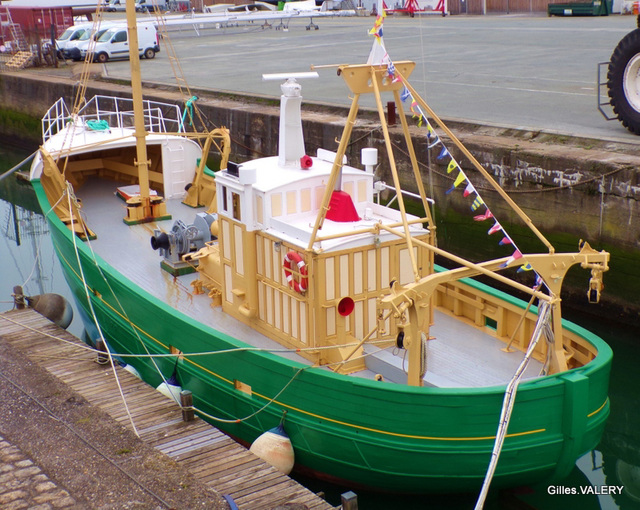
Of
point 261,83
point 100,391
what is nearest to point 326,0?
point 261,83

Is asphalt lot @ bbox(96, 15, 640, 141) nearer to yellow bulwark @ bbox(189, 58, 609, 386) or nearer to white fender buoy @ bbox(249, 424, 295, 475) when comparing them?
yellow bulwark @ bbox(189, 58, 609, 386)

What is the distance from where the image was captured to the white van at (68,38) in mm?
33312

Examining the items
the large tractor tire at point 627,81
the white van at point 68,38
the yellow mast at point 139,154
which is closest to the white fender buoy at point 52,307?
the yellow mast at point 139,154

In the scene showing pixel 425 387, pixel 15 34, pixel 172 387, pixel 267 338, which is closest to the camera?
pixel 425 387

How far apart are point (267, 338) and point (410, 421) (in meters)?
2.54

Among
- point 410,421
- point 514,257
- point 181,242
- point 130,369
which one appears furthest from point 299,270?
point 181,242

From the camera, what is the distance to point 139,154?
1344 cm

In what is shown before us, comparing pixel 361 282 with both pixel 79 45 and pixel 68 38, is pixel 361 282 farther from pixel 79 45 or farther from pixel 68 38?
pixel 68 38

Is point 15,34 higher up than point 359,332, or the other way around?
point 15,34

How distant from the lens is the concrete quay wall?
13.1 metres

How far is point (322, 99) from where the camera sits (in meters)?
21.1

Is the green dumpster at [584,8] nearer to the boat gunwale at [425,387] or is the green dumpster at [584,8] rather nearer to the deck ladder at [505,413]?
the boat gunwale at [425,387]

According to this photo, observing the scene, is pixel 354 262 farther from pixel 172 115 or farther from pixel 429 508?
pixel 172 115

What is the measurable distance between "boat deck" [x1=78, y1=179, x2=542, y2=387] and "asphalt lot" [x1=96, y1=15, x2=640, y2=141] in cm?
430
